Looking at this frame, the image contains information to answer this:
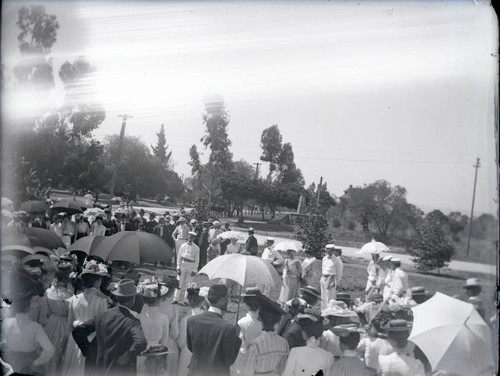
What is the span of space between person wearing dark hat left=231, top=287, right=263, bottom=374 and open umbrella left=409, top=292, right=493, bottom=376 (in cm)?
131

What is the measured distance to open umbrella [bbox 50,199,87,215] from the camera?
22.7ft

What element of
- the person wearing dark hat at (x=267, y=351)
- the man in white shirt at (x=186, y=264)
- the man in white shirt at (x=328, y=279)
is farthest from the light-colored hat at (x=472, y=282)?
the man in white shirt at (x=186, y=264)

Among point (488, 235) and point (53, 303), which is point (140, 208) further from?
point (488, 235)

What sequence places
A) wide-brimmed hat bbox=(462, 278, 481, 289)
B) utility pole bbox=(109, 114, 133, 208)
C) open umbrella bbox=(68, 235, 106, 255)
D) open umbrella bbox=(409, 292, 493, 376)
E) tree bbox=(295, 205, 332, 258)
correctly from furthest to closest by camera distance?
tree bbox=(295, 205, 332, 258), open umbrella bbox=(68, 235, 106, 255), utility pole bbox=(109, 114, 133, 208), wide-brimmed hat bbox=(462, 278, 481, 289), open umbrella bbox=(409, 292, 493, 376)

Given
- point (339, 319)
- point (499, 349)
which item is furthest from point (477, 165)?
point (339, 319)

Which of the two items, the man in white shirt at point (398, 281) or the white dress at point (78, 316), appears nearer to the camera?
the white dress at point (78, 316)

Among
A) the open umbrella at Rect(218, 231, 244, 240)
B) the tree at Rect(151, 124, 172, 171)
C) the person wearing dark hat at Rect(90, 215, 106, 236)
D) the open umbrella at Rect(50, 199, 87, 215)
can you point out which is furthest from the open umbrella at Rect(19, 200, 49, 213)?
the open umbrella at Rect(218, 231, 244, 240)

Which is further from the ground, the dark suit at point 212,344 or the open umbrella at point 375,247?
the open umbrella at point 375,247

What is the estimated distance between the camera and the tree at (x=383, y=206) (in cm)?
502

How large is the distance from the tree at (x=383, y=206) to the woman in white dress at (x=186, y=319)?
2.41 metres

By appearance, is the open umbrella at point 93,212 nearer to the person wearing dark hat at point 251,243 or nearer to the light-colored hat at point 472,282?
the person wearing dark hat at point 251,243

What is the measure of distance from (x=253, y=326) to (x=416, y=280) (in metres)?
2.46

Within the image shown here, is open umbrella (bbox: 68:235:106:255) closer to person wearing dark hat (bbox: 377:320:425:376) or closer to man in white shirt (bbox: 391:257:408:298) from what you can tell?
man in white shirt (bbox: 391:257:408:298)

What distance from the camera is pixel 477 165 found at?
3.88m
